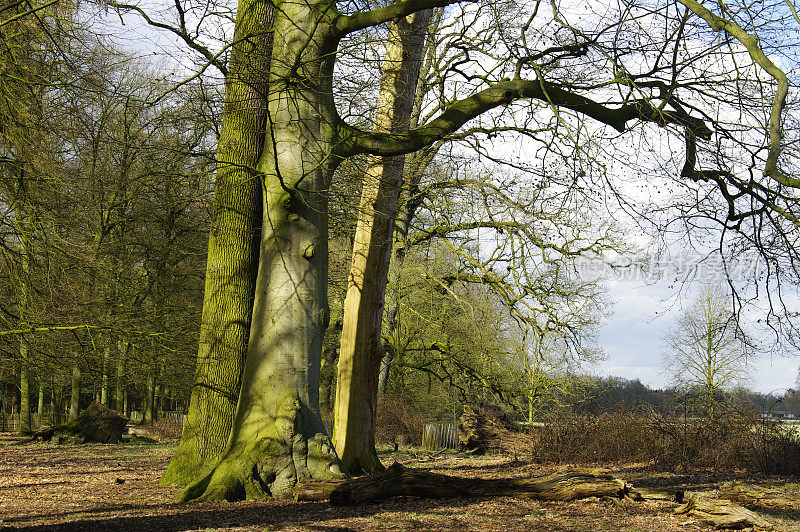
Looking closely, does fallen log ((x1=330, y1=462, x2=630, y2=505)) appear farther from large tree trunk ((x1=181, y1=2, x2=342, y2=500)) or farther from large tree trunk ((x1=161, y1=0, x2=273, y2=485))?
large tree trunk ((x1=161, y1=0, x2=273, y2=485))

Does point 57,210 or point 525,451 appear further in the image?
point 525,451

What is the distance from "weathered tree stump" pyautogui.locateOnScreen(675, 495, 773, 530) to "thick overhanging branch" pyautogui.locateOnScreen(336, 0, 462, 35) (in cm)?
527

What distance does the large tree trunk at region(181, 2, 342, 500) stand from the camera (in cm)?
632

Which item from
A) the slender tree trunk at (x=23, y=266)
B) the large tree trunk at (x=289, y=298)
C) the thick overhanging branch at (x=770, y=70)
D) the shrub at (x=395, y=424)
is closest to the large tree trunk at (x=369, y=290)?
the large tree trunk at (x=289, y=298)

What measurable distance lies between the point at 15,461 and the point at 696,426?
12.0 metres

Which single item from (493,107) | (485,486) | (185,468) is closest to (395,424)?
(185,468)

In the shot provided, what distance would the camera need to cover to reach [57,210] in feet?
35.4

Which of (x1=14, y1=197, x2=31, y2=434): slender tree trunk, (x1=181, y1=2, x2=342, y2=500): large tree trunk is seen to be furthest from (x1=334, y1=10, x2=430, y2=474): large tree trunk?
(x1=14, y1=197, x2=31, y2=434): slender tree trunk

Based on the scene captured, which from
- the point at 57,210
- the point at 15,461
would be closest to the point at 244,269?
the point at 57,210

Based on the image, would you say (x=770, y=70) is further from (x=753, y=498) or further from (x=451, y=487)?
(x=451, y=487)

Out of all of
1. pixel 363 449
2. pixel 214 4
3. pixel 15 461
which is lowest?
pixel 15 461

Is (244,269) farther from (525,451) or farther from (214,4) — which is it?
(525,451)

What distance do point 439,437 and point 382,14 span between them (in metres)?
13.3

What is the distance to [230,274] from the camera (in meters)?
7.69
